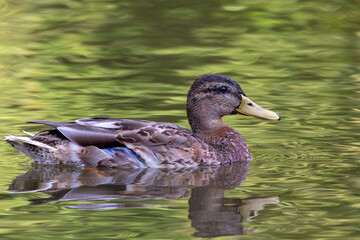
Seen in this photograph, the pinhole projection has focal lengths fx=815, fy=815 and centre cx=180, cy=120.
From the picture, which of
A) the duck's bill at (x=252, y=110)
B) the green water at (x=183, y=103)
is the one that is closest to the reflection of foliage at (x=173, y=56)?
the green water at (x=183, y=103)

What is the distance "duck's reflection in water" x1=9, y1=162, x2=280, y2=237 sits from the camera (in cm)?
756

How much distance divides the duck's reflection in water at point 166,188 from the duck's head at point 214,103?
77 centimetres

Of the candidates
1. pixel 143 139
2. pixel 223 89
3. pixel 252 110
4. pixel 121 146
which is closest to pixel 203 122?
pixel 223 89

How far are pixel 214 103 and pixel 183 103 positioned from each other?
2353mm

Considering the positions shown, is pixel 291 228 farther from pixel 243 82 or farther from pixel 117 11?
pixel 117 11

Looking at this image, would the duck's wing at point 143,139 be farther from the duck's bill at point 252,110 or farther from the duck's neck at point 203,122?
the duck's bill at point 252,110

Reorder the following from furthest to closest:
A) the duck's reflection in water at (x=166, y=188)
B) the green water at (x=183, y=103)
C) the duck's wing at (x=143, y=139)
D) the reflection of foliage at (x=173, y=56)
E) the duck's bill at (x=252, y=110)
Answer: the reflection of foliage at (x=173, y=56), the duck's bill at (x=252, y=110), the duck's wing at (x=143, y=139), the duck's reflection in water at (x=166, y=188), the green water at (x=183, y=103)

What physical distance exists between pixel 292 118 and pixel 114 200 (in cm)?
451

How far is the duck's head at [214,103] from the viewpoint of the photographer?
1038 centimetres

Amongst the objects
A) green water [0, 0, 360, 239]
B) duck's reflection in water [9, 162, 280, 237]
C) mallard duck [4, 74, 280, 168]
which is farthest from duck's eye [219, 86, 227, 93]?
duck's reflection in water [9, 162, 280, 237]

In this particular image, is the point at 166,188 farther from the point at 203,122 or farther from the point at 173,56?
the point at 173,56

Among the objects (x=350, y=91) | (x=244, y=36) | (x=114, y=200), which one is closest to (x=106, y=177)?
(x=114, y=200)

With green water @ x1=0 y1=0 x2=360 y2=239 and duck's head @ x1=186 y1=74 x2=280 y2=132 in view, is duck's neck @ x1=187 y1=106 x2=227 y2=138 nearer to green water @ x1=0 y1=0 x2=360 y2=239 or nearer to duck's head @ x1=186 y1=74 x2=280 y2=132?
duck's head @ x1=186 y1=74 x2=280 y2=132

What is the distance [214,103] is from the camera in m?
10.5
